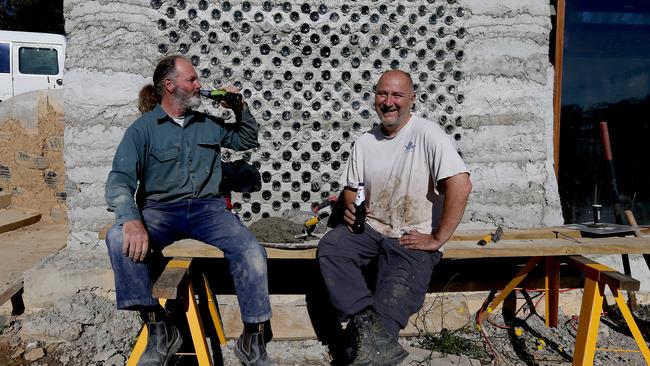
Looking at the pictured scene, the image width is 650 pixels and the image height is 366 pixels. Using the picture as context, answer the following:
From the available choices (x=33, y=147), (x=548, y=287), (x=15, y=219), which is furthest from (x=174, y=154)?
(x=33, y=147)

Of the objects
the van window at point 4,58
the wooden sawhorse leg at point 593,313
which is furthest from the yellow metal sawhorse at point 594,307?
the van window at point 4,58

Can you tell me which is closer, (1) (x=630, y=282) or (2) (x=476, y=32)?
(1) (x=630, y=282)

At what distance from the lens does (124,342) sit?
3.84m

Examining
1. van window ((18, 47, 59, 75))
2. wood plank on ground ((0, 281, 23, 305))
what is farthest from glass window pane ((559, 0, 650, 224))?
van window ((18, 47, 59, 75))

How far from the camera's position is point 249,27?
4.35 metres

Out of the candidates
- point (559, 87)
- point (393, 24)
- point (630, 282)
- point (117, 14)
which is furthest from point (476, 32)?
point (117, 14)

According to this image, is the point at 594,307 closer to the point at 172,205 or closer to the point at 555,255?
the point at 555,255

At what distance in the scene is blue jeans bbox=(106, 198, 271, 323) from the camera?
3.02m

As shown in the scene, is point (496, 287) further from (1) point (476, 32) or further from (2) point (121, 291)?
(2) point (121, 291)

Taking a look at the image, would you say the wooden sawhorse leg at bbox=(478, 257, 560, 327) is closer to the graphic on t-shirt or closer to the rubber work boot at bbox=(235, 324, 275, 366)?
the graphic on t-shirt

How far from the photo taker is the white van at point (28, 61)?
12531mm

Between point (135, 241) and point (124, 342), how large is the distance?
1250 millimetres

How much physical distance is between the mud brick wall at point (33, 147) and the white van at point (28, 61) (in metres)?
4.14

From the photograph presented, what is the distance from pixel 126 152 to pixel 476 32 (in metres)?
2.96
